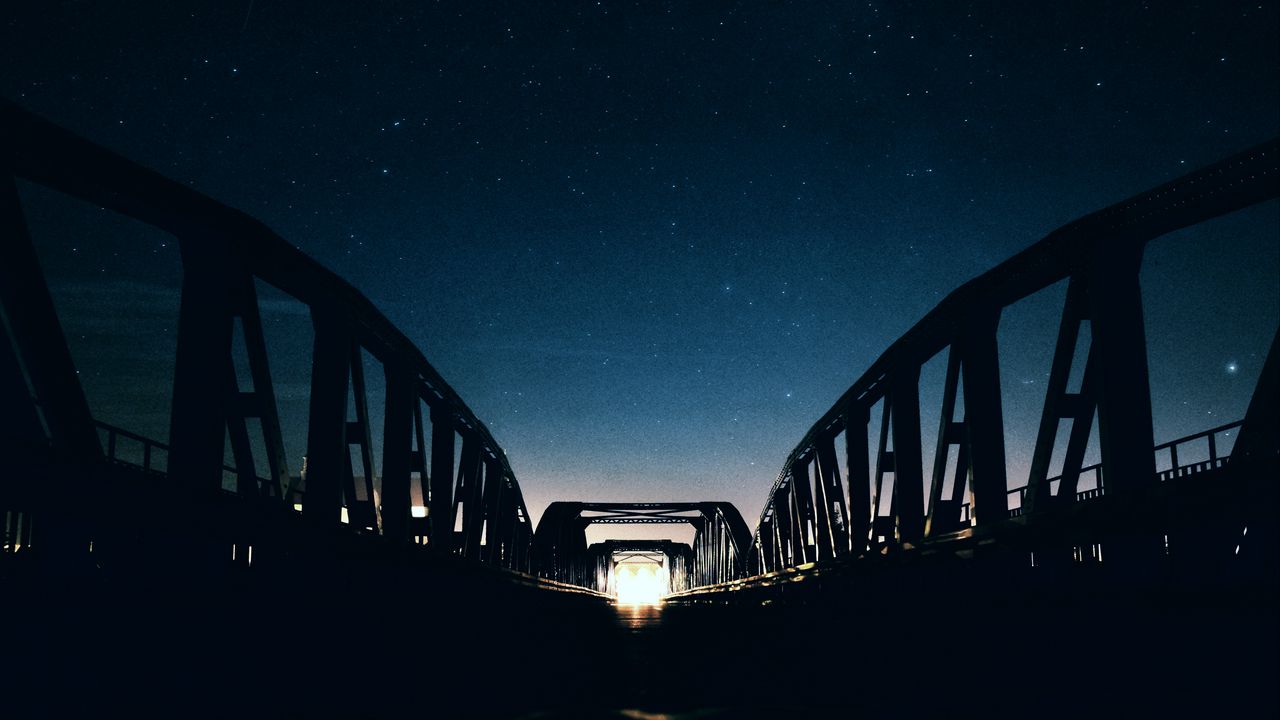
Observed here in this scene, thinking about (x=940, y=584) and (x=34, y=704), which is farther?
(x=940, y=584)

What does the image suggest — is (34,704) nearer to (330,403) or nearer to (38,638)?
(38,638)

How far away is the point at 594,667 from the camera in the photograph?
23.1 feet

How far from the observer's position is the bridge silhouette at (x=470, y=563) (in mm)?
4672

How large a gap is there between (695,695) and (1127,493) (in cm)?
247

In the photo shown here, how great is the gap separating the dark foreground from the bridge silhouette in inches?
0.9

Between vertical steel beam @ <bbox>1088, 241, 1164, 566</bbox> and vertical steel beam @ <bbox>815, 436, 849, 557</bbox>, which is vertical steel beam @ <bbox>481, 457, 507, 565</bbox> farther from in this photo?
vertical steel beam @ <bbox>1088, 241, 1164, 566</bbox>

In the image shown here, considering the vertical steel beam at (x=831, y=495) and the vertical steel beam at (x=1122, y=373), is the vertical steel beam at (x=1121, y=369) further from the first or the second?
the vertical steel beam at (x=831, y=495)

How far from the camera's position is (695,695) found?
203 inches

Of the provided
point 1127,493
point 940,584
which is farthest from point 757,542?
point 1127,493

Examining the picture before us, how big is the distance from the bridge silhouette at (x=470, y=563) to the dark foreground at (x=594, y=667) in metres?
0.02

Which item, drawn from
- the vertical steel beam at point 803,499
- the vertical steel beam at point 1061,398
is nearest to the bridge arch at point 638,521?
the vertical steel beam at point 803,499

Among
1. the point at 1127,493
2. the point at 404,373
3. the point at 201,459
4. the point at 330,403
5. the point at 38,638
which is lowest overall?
the point at 38,638

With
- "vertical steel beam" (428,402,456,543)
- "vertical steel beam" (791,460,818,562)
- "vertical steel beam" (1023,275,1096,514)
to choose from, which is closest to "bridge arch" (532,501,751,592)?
"vertical steel beam" (791,460,818,562)

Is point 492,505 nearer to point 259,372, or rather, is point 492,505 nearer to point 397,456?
point 397,456
